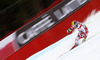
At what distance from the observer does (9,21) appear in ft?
4.72

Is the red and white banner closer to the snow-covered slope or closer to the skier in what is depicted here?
the snow-covered slope

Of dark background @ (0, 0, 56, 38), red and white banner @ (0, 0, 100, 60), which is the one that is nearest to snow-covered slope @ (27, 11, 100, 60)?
red and white banner @ (0, 0, 100, 60)

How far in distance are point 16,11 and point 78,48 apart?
37.3 inches

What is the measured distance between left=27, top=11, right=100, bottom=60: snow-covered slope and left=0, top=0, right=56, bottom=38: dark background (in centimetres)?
52

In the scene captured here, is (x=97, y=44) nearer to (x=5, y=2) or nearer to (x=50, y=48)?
(x=50, y=48)

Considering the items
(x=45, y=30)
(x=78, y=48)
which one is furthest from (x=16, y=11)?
(x=78, y=48)

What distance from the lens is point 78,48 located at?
4.91 ft

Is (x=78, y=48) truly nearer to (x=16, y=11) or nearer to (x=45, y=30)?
(x=45, y=30)

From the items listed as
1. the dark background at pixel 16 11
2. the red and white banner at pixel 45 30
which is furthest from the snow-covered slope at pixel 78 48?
the dark background at pixel 16 11

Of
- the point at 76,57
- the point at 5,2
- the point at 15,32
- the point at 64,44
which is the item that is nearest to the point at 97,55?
the point at 76,57

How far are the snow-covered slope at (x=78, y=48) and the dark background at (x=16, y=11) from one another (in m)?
0.52

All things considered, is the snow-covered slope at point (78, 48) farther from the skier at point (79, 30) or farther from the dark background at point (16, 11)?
the dark background at point (16, 11)

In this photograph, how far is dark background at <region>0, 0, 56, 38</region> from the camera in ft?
4.44

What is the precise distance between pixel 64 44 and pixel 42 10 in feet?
1.90
